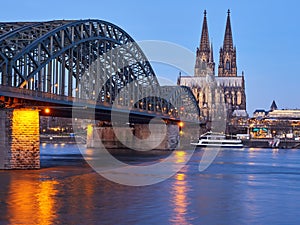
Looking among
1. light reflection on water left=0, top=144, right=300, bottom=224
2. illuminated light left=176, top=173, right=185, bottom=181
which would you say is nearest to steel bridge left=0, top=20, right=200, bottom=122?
light reflection on water left=0, top=144, right=300, bottom=224

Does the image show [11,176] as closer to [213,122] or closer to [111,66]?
[111,66]

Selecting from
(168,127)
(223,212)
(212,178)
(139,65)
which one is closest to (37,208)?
(223,212)

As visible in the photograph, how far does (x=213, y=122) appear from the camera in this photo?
633ft

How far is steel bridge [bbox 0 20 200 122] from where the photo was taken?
165 ft

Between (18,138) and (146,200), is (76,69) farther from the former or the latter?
(146,200)

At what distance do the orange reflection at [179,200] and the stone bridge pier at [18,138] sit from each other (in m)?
12.2

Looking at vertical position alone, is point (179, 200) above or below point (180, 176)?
below

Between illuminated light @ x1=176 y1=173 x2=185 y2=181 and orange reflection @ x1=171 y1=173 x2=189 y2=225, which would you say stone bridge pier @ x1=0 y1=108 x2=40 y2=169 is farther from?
orange reflection @ x1=171 y1=173 x2=189 y2=225

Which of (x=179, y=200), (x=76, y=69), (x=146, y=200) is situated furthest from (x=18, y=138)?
(x=76, y=69)

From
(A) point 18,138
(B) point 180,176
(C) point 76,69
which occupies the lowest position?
(B) point 180,176

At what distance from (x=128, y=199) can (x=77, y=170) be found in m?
19.3

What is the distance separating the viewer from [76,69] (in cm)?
6862

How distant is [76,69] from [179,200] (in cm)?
3913

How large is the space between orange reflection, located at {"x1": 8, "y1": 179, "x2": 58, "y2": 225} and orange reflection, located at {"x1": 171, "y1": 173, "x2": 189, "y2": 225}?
5.64 m
